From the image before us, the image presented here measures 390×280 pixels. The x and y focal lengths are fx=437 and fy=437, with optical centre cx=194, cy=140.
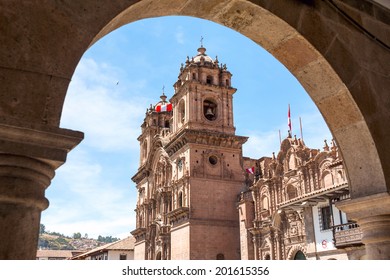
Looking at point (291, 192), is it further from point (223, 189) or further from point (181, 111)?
point (181, 111)

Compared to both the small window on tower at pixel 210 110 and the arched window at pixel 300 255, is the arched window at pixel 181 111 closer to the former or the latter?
the small window on tower at pixel 210 110

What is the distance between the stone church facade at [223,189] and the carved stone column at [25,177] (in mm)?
17914

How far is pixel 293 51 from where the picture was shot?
3.61 metres

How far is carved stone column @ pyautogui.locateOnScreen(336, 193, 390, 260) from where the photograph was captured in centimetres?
337

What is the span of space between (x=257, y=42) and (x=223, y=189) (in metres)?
26.4

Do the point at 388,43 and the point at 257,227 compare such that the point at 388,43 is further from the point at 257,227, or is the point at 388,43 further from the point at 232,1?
the point at 257,227

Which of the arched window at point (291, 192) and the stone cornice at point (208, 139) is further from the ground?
the stone cornice at point (208, 139)

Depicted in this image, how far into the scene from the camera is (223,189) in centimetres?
2973

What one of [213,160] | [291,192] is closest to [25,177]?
[291,192]

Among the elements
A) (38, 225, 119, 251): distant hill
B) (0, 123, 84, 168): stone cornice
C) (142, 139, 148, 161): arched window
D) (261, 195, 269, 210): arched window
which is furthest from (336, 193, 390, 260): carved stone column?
(38, 225, 119, 251): distant hill

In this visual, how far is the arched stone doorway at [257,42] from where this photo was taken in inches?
79.8

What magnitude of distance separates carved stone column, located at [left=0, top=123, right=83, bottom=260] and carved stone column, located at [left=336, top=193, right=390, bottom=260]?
2.39 m

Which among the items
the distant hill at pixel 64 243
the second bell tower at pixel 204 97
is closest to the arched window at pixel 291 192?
the second bell tower at pixel 204 97
